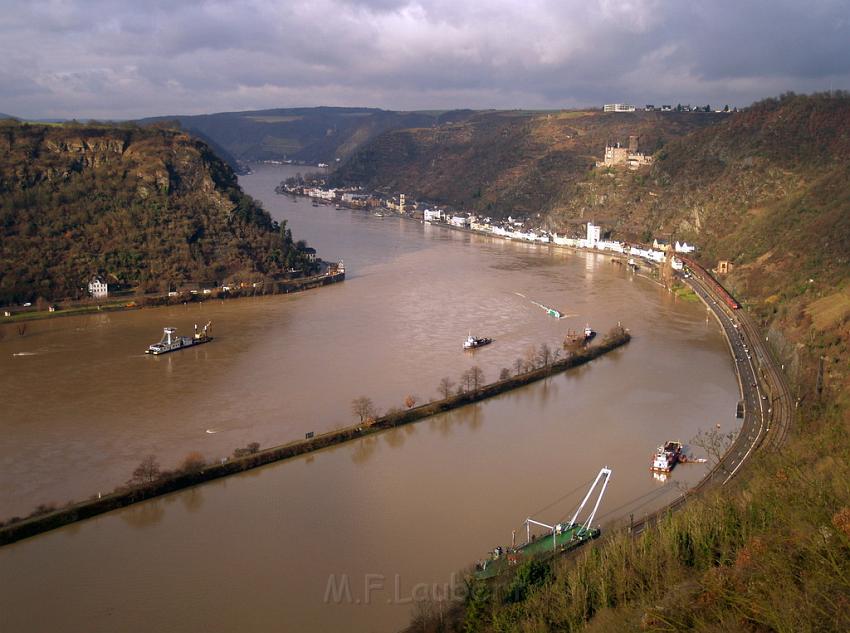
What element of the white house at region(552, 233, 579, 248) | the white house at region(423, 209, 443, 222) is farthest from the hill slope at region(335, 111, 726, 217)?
the white house at region(552, 233, 579, 248)

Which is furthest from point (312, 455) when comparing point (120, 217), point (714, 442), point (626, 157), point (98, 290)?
point (626, 157)

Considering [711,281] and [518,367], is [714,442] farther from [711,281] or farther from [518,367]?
[711,281]

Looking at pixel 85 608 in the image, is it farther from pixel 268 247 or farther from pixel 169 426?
pixel 268 247

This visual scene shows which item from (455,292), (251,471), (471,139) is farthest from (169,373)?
(471,139)

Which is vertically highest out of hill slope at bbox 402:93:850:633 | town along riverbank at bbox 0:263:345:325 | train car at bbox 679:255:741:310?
hill slope at bbox 402:93:850:633

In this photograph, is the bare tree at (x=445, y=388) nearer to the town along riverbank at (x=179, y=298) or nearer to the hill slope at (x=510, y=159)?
the town along riverbank at (x=179, y=298)

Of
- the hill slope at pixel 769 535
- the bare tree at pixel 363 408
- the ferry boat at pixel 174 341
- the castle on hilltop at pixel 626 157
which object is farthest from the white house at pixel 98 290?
the castle on hilltop at pixel 626 157

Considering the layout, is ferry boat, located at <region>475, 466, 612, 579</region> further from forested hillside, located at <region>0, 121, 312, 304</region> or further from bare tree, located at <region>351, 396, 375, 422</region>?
forested hillside, located at <region>0, 121, 312, 304</region>

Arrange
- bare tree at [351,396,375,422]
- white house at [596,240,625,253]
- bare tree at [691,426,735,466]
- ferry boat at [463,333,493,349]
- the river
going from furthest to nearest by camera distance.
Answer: white house at [596,240,625,253] → ferry boat at [463,333,493,349] → bare tree at [351,396,375,422] → bare tree at [691,426,735,466] → the river
